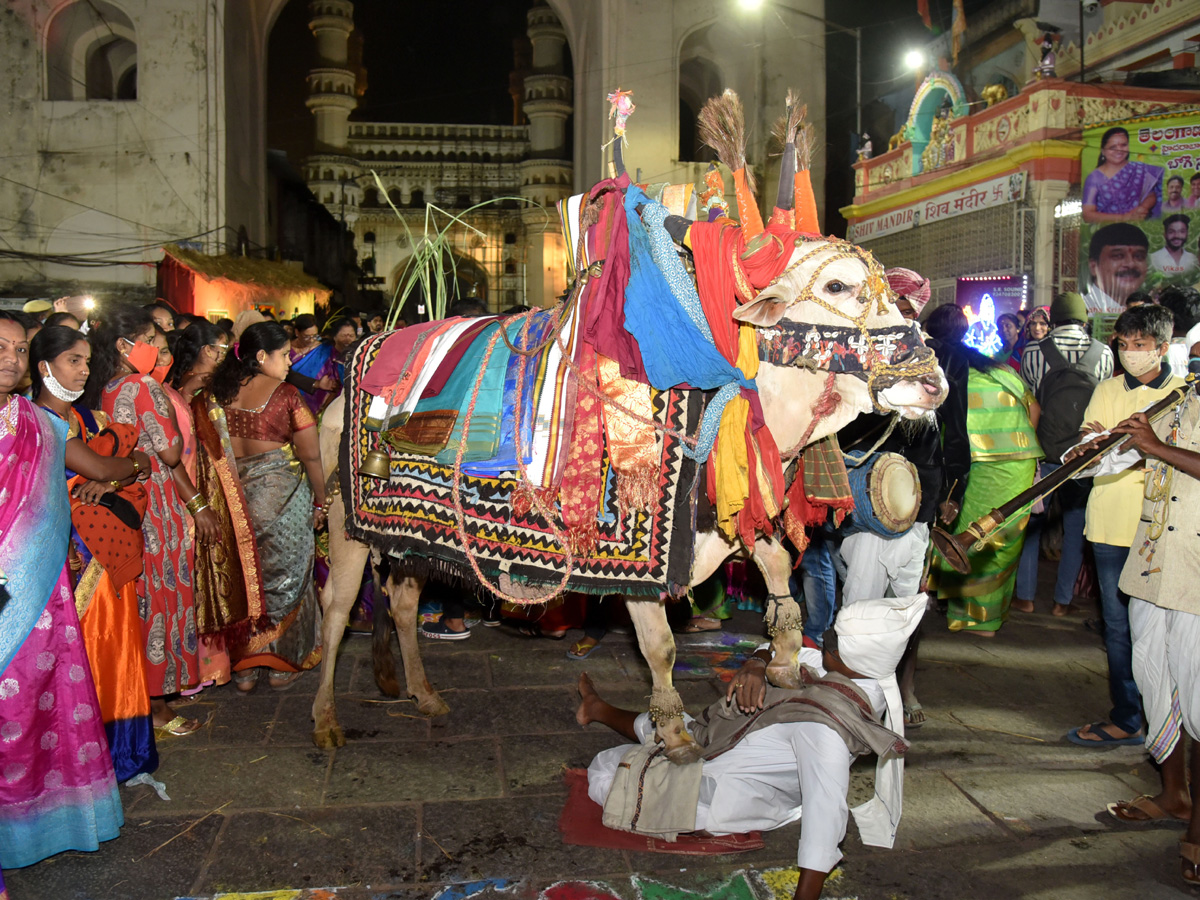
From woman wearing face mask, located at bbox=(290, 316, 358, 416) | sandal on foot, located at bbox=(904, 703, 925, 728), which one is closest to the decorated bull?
sandal on foot, located at bbox=(904, 703, 925, 728)

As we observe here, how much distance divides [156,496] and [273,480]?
2.57 ft

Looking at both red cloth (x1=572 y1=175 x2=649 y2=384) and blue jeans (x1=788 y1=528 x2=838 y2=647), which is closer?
red cloth (x1=572 y1=175 x2=649 y2=384)

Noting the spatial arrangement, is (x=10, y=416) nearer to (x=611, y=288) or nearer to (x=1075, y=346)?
(x=611, y=288)

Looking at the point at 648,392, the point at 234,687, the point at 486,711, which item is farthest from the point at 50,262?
the point at 648,392

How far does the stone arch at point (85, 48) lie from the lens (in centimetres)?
1789

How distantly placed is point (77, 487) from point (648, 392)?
2479 mm

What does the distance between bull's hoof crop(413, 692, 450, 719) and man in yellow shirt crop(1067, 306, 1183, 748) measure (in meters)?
3.21

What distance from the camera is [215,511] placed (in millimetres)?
4746

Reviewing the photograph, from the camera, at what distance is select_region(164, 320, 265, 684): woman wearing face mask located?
15.6ft

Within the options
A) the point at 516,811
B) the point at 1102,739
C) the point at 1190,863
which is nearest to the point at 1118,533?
the point at 1102,739

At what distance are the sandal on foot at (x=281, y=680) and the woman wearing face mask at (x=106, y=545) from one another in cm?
114

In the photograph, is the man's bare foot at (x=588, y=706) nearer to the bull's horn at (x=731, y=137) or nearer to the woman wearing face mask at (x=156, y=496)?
the woman wearing face mask at (x=156, y=496)

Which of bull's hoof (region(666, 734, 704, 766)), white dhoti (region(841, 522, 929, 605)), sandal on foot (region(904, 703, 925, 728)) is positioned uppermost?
white dhoti (region(841, 522, 929, 605))

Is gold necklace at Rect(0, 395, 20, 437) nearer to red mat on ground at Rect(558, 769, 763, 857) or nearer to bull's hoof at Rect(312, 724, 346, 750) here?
bull's hoof at Rect(312, 724, 346, 750)
